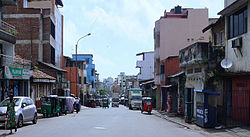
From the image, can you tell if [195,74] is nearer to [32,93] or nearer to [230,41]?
[230,41]

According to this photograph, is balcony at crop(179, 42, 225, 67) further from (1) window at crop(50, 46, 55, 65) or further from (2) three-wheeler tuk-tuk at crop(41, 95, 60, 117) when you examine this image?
(1) window at crop(50, 46, 55, 65)

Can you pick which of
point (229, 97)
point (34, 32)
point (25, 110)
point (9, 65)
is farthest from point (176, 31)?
point (25, 110)

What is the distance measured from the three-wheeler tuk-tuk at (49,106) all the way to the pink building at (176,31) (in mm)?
19312

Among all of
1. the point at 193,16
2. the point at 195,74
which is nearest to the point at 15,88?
the point at 195,74

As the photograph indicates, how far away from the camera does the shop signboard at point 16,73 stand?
82.5 feet

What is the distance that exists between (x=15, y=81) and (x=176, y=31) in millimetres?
26036

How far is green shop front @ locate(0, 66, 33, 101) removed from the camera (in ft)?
84.1

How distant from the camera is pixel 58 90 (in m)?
51.0

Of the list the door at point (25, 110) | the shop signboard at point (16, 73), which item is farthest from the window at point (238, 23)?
the shop signboard at point (16, 73)

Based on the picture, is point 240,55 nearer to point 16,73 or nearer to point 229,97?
point 229,97

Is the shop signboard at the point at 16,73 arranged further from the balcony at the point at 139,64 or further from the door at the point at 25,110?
the balcony at the point at 139,64

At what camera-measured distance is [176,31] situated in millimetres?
47875

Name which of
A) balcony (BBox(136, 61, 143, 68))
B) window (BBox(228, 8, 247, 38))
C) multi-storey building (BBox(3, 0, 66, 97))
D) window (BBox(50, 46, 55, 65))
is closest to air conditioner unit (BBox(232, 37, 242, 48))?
window (BBox(228, 8, 247, 38))

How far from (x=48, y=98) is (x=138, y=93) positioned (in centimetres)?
2572
